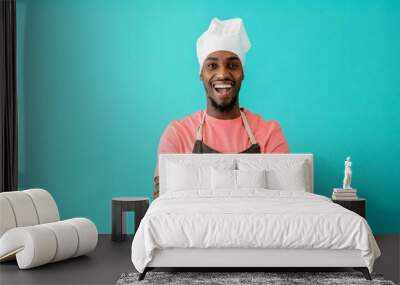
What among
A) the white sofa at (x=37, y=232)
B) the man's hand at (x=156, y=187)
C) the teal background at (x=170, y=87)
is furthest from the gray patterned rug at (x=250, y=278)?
the teal background at (x=170, y=87)

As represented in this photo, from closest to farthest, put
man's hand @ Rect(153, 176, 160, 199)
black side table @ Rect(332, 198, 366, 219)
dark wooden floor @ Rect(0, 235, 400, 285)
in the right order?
dark wooden floor @ Rect(0, 235, 400, 285), black side table @ Rect(332, 198, 366, 219), man's hand @ Rect(153, 176, 160, 199)

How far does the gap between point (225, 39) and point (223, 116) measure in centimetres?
80

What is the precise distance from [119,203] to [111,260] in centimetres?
102

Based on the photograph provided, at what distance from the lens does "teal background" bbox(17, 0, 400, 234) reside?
22.0ft

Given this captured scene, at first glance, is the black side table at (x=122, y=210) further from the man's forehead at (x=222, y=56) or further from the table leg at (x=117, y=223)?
the man's forehead at (x=222, y=56)

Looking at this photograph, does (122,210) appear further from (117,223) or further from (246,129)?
(246,129)

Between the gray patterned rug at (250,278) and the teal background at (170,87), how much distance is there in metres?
2.22

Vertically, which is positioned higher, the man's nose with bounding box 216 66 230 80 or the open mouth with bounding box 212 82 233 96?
the man's nose with bounding box 216 66 230 80

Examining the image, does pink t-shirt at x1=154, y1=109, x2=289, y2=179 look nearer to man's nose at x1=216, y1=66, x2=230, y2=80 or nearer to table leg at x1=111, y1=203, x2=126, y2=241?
man's nose at x1=216, y1=66, x2=230, y2=80

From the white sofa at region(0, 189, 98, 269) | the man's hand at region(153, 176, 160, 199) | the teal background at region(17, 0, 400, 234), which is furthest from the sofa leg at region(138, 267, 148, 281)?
the teal background at region(17, 0, 400, 234)

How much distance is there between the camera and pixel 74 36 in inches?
269

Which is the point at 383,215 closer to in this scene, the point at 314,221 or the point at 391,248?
the point at 391,248

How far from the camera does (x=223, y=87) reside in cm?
663

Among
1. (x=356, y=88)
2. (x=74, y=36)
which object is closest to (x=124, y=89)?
(x=74, y=36)
